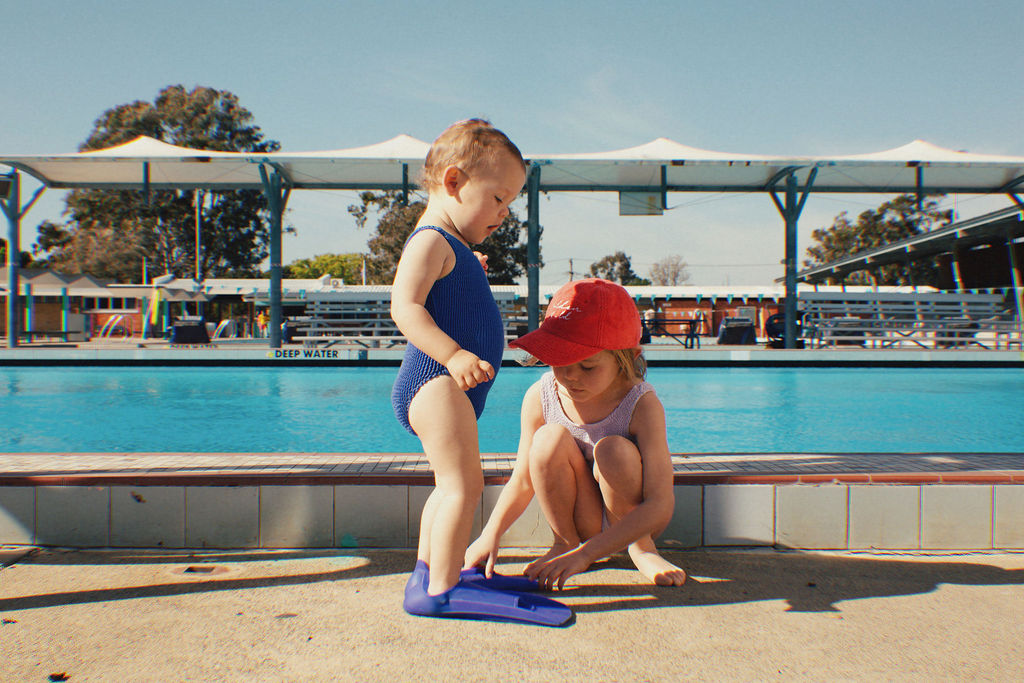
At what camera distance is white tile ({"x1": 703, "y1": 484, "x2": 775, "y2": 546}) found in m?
2.13

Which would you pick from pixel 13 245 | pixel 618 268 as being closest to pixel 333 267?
pixel 618 268

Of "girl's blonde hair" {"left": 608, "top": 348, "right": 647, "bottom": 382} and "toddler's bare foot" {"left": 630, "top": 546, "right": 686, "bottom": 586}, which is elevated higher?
"girl's blonde hair" {"left": 608, "top": 348, "right": 647, "bottom": 382}

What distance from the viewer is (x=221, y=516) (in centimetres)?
211

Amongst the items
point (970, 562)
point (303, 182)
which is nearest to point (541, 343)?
point (970, 562)

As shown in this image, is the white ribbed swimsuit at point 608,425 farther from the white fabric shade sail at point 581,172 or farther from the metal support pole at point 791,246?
the metal support pole at point 791,246

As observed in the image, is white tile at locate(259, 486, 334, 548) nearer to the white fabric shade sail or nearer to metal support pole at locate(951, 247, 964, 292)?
the white fabric shade sail

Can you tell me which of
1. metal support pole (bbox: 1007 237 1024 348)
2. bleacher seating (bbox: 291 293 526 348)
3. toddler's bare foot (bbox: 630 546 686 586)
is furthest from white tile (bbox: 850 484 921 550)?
metal support pole (bbox: 1007 237 1024 348)

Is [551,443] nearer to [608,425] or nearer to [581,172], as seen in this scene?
[608,425]

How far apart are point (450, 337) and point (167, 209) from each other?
3674 centimetres

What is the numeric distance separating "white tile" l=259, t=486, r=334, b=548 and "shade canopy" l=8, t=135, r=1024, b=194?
9.46 metres

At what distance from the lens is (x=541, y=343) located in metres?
1.70

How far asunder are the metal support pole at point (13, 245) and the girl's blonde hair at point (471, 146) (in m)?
14.4

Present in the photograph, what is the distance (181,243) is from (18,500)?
36237mm

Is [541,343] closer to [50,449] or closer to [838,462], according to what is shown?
[838,462]
